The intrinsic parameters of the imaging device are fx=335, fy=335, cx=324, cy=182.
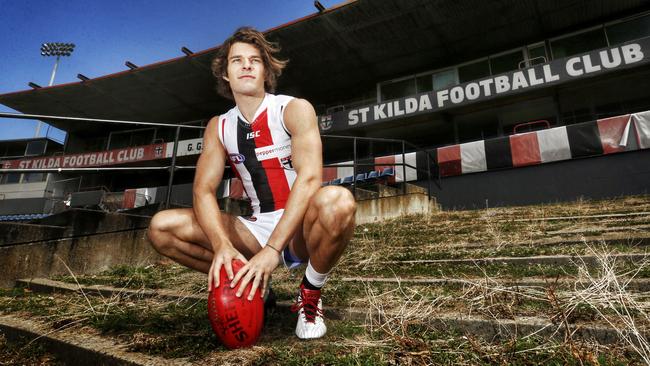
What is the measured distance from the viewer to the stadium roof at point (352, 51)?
12.6 meters

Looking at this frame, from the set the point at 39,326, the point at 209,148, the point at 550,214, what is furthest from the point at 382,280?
the point at 550,214

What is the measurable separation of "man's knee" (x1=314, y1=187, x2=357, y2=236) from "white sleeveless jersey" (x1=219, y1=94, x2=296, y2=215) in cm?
44

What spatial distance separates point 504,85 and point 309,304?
44.6 feet

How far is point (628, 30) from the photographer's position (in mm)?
12664

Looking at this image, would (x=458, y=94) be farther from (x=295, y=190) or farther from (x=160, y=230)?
(x=160, y=230)

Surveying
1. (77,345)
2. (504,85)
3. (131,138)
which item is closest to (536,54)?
(504,85)

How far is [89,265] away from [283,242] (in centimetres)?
313

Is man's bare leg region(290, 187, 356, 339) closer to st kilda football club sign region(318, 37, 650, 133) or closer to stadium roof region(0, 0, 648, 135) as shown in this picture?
stadium roof region(0, 0, 648, 135)

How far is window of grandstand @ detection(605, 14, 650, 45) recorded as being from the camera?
12375mm

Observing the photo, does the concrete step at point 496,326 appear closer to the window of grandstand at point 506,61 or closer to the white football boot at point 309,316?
the white football boot at point 309,316

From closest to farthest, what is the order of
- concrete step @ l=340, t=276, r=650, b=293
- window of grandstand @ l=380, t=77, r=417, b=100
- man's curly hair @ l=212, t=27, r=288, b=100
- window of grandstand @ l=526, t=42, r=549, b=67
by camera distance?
concrete step @ l=340, t=276, r=650, b=293
man's curly hair @ l=212, t=27, r=288, b=100
window of grandstand @ l=526, t=42, r=549, b=67
window of grandstand @ l=380, t=77, r=417, b=100

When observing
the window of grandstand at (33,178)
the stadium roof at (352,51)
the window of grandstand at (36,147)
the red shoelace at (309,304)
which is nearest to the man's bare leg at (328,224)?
the red shoelace at (309,304)

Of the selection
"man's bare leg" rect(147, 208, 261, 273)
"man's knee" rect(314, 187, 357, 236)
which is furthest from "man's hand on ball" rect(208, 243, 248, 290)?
"man's knee" rect(314, 187, 357, 236)

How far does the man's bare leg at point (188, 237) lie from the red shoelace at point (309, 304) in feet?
1.27
